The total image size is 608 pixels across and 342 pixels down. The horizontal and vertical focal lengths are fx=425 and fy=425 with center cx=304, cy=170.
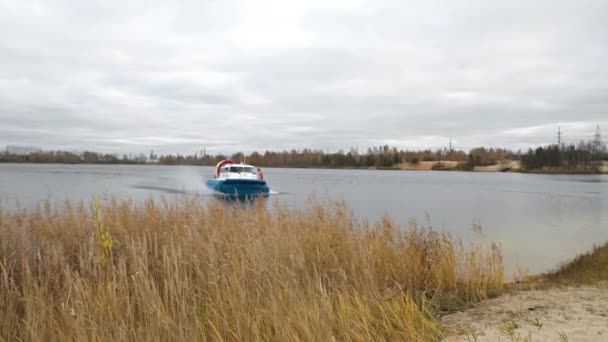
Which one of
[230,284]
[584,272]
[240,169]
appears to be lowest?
[584,272]

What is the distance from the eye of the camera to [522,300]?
24.1ft

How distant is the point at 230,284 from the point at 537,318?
4.23 metres

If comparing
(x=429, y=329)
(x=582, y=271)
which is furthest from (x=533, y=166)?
(x=429, y=329)

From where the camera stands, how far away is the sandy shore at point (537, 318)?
5250 millimetres

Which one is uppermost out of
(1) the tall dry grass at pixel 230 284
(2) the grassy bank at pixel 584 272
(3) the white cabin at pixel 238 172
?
(3) the white cabin at pixel 238 172

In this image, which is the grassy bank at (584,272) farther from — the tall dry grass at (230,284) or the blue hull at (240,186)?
the blue hull at (240,186)

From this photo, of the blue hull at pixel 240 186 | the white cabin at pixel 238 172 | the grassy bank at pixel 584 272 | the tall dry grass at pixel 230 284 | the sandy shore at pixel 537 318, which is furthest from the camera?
the white cabin at pixel 238 172

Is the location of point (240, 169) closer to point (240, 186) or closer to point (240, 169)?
point (240, 169)

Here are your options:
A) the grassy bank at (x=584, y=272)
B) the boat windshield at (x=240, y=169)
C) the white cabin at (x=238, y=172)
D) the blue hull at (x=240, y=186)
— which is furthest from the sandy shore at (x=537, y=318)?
the boat windshield at (x=240, y=169)

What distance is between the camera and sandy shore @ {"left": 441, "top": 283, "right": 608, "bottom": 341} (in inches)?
207

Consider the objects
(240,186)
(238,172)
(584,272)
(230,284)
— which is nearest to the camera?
(230,284)

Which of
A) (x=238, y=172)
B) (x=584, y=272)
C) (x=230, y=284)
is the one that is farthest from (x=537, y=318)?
(x=238, y=172)

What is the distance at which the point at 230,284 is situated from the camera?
5723 mm

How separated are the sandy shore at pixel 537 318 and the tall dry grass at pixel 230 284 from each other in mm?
465
